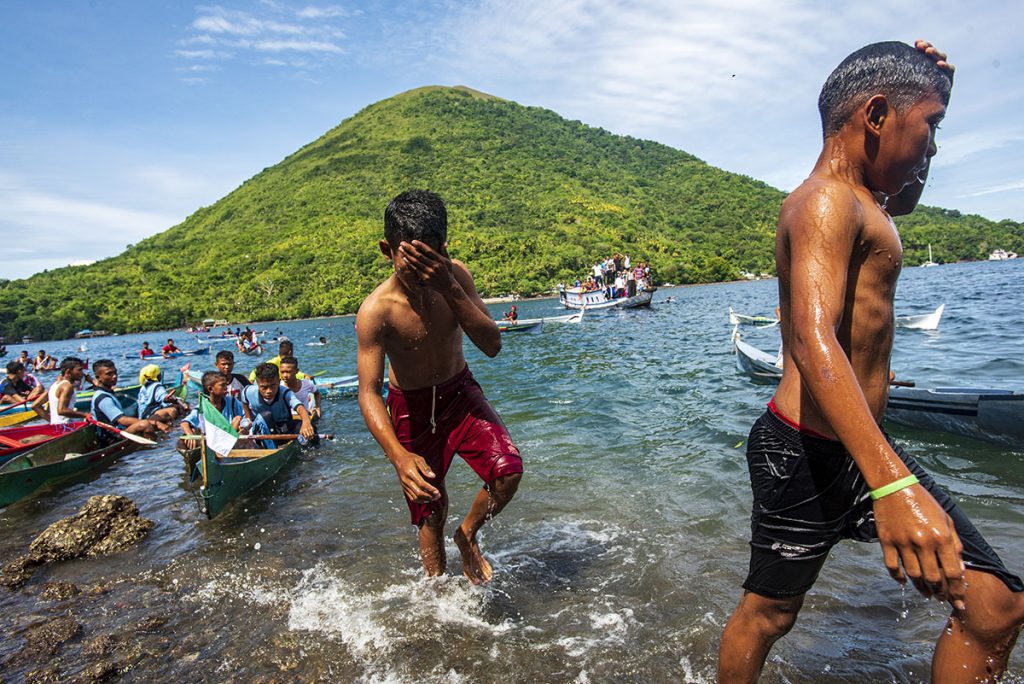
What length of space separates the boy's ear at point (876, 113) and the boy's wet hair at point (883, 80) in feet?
0.08

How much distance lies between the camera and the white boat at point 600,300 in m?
42.1

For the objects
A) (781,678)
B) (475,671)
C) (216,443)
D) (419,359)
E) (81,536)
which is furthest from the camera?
(216,443)

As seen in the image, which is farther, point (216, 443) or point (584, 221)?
point (584, 221)

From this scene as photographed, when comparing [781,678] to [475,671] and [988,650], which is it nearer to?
[988,650]

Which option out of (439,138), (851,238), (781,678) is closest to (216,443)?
(781,678)

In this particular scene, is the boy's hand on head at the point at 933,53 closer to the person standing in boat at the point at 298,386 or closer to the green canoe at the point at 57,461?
the person standing in boat at the point at 298,386

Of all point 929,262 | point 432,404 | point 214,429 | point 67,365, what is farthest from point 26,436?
point 929,262

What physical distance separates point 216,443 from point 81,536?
160 cm

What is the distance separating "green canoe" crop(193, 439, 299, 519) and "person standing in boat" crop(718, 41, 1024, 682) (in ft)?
20.1

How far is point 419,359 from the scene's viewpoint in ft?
12.6

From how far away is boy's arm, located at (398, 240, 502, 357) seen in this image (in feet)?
9.76

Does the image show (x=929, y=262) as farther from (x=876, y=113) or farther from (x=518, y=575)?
(x=876, y=113)

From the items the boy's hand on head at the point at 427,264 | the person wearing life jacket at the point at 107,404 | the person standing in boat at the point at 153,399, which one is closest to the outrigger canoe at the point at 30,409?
the person standing in boat at the point at 153,399

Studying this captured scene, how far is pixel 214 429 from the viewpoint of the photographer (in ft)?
23.1
